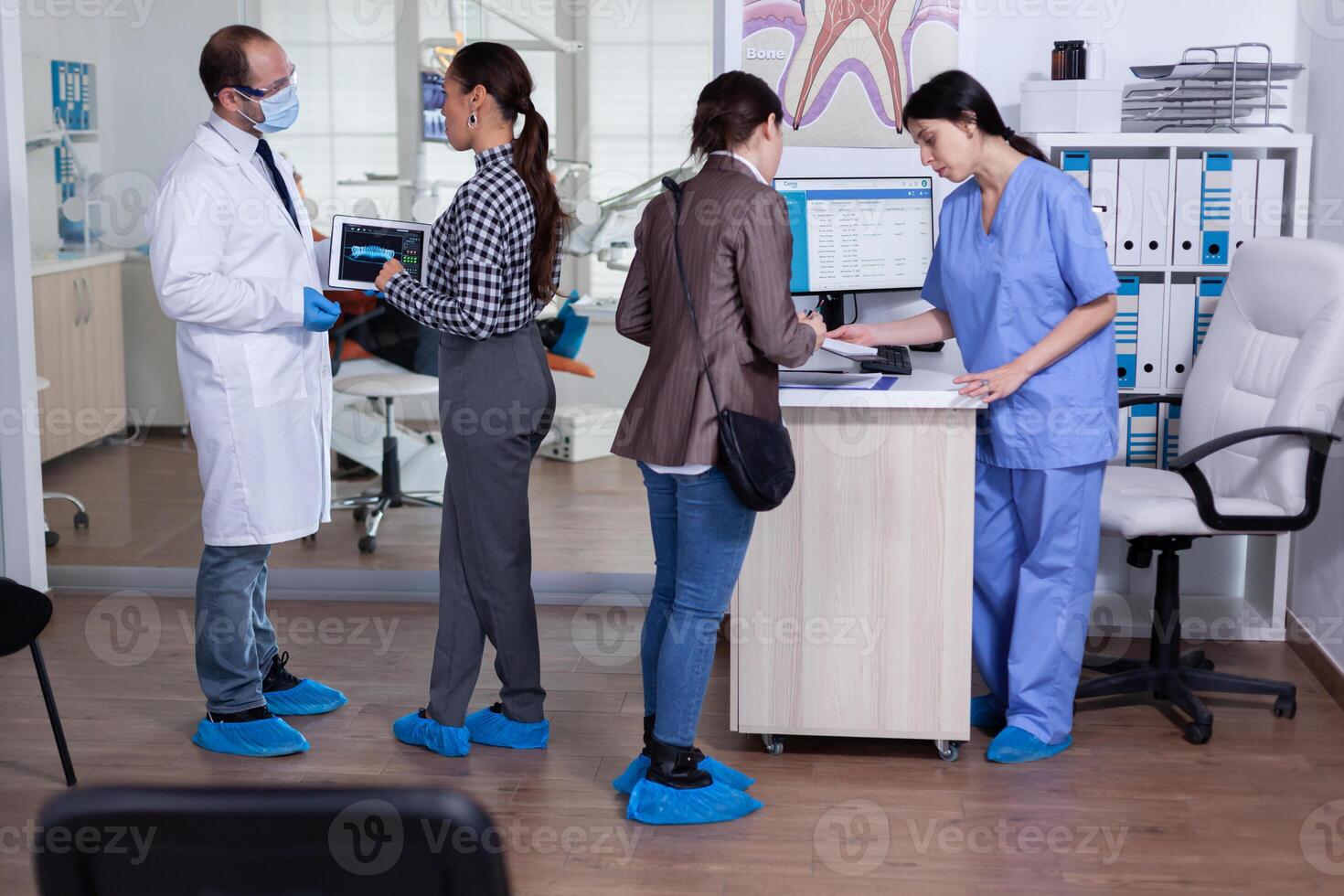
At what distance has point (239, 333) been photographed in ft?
8.81

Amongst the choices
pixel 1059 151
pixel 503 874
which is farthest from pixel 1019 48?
pixel 503 874

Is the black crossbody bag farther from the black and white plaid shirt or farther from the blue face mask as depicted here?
the blue face mask

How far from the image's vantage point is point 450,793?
0.90 meters

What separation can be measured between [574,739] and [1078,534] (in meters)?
1.16

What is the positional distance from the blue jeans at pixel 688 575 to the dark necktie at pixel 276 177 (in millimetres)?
1009

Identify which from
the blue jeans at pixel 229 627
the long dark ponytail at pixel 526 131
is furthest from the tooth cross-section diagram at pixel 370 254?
the blue jeans at pixel 229 627

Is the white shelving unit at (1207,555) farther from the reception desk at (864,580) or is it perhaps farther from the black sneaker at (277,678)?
the black sneaker at (277,678)

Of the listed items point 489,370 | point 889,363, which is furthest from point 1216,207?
point 489,370

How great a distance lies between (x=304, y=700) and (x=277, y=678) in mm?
93

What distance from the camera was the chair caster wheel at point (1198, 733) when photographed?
288cm

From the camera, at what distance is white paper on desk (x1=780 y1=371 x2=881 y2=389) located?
267 centimetres

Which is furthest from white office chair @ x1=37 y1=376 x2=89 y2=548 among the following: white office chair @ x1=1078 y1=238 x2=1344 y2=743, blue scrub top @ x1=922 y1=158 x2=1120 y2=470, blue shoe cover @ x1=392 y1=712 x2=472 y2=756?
white office chair @ x1=1078 y1=238 x2=1344 y2=743

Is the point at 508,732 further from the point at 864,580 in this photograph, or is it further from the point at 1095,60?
the point at 1095,60

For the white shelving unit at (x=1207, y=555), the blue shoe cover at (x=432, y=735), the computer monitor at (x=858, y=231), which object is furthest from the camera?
the white shelving unit at (x=1207, y=555)
